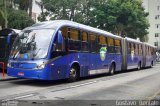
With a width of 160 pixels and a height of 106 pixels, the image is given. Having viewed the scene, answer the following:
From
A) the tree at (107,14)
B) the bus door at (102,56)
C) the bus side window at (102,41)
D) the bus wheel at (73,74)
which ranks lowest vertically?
the bus wheel at (73,74)

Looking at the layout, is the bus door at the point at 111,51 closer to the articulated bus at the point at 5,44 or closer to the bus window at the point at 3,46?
the articulated bus at the point at 5,44

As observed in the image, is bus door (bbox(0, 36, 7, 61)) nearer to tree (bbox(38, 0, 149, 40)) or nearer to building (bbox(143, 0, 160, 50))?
tree (bbox(38, 0, 149, 40))

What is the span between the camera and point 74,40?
723 inches

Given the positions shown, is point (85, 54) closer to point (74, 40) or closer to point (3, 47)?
point (74, 40)

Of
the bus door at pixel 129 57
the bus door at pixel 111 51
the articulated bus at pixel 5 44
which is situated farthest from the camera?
the bus door at pixel 129 57

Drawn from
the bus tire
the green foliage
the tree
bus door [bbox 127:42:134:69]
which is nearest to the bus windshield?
the bus tire

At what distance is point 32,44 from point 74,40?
2.79 meters

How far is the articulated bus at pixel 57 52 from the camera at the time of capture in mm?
15883

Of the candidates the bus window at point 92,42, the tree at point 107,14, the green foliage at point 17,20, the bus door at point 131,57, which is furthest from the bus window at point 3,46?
the tree at point 107,14

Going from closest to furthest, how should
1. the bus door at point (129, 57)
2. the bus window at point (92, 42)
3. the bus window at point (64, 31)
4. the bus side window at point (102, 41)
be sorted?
the bus window at point (64, 31), the bus window at point (92, 42), the bus side window at point (102, 41), the bus door at point (129, 57)

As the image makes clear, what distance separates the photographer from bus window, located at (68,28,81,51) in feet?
58.5

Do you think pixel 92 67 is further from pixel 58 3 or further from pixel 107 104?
pixel 58 3

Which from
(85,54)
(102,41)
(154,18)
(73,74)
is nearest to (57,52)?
(73,74)

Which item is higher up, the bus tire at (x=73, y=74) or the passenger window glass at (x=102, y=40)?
the passenger window glass at (x=102, y=40)
